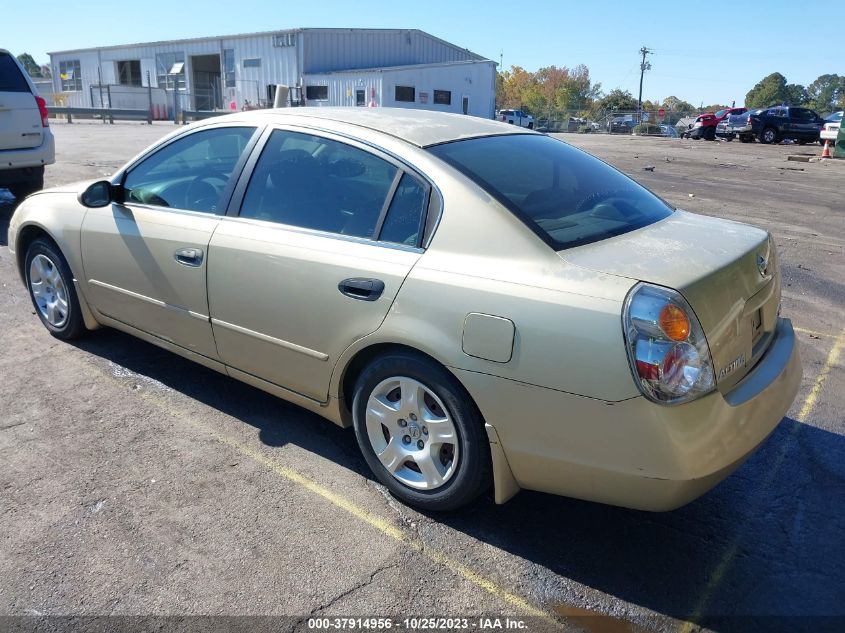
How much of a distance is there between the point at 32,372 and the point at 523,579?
3.42m

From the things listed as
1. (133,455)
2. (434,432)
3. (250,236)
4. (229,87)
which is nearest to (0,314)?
(133,455)

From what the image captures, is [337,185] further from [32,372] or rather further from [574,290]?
[32,372]

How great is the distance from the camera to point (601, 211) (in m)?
3.21

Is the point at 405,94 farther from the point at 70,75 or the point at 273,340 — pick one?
the point at 273,340

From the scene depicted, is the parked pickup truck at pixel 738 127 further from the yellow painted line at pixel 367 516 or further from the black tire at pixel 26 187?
the yellow painted line at pixel 367 516

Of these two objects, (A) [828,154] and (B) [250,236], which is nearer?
(B) [250,236]

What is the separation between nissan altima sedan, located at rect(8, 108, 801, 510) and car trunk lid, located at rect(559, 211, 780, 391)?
1 cm

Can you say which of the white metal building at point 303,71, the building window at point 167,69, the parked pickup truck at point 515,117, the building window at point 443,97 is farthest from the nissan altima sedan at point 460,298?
the parked pickup truck at point 515,117

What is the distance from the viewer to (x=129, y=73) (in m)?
47.2

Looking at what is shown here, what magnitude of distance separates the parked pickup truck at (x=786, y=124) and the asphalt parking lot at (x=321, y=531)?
96.6 ft

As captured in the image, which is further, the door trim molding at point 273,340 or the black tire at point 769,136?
the black tire at point 769,136

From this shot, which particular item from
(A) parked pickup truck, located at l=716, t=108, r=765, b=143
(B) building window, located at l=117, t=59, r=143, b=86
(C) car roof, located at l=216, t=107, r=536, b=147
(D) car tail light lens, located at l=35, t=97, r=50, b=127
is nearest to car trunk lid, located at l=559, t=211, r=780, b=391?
(C) car roof, located at l=216, t=107, r=536, b=147

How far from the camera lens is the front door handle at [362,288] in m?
2.92

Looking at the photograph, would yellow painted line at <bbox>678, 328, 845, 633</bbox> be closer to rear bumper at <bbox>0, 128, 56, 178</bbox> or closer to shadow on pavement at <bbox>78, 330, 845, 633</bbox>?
shadow on pavement at <bbox>78, 330, 845, 633</bbox>
